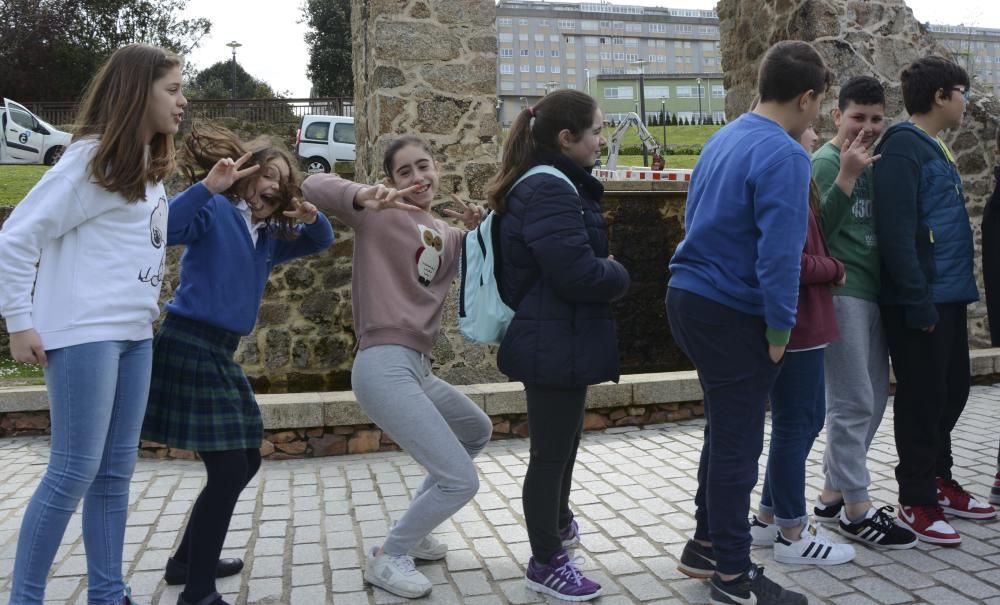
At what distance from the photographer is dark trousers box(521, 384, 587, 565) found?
3.46 m

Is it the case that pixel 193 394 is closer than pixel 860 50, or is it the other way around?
pixel 193 394

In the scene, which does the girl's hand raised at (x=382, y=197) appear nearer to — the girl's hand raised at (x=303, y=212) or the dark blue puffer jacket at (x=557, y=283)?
the girl's hand raised at (x=303, y=212)

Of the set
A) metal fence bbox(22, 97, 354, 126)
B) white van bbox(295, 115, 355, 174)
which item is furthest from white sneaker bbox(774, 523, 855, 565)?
metal fence bbox(22, 97, 354, 126)

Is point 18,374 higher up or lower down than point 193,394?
lower down

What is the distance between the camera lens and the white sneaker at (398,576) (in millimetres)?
3627

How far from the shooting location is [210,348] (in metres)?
3.36

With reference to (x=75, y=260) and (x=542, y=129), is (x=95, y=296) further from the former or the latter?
(x=542, y=129)

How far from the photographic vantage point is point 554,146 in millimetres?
3525

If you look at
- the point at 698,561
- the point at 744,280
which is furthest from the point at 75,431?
the point at 698,561

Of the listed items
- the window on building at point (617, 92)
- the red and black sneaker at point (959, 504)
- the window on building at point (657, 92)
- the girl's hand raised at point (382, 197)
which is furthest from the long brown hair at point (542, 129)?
the window on building at point (657, 92)

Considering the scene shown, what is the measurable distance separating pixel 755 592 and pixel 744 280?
1102 millimetres

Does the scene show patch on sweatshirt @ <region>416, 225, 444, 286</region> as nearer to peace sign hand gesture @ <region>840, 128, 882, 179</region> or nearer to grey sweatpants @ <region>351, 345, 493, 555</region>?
grey sweatpants @ <region>351, 345, 493, 555</region>

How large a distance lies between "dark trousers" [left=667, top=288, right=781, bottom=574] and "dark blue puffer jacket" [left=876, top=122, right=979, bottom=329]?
97 cm

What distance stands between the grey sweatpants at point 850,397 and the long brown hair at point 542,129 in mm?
1442
